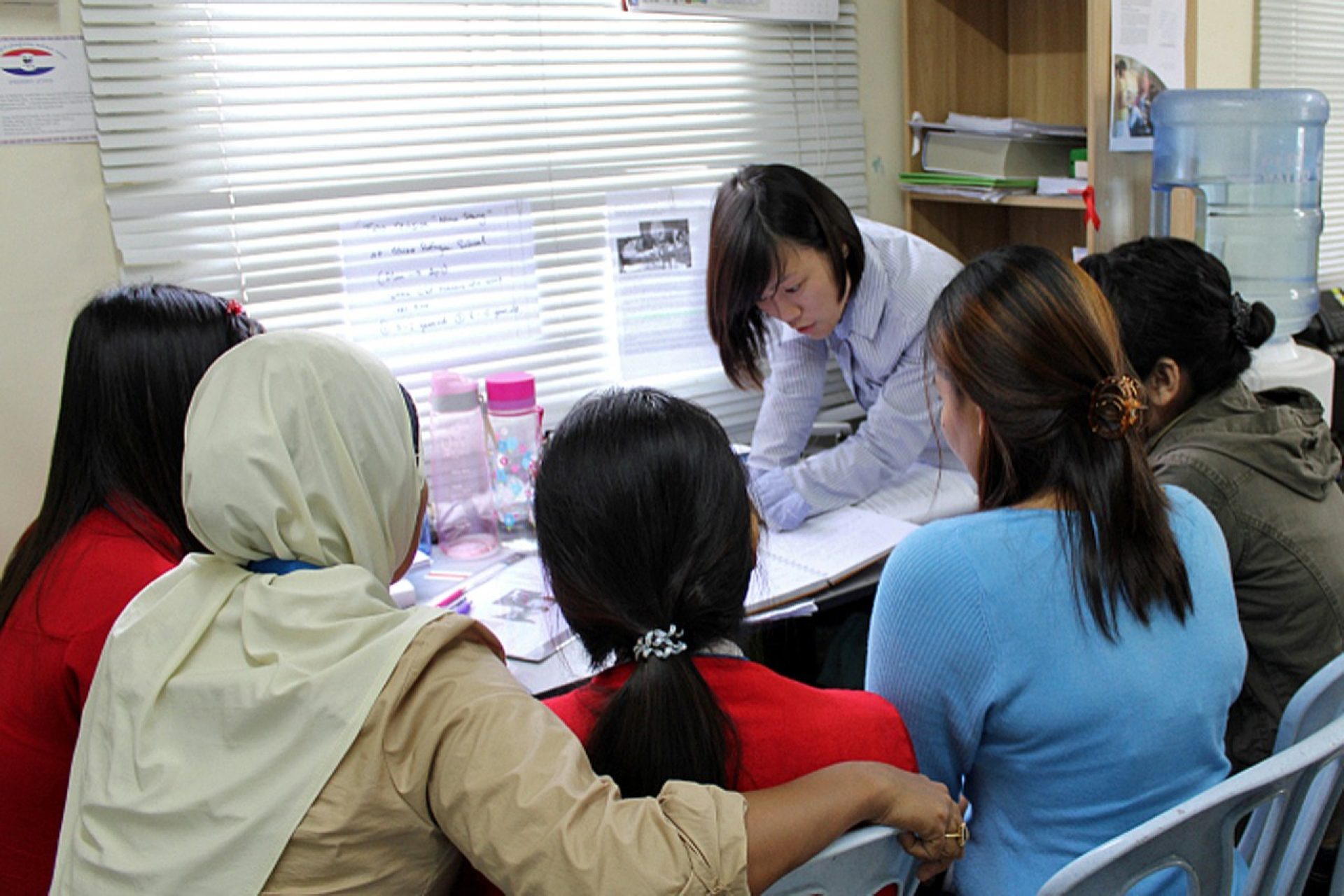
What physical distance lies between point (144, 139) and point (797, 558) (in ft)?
4.35

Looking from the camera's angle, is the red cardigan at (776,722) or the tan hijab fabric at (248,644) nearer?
the tan hijab fabric at (248,644)

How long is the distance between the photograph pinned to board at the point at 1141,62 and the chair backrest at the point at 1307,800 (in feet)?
5.45

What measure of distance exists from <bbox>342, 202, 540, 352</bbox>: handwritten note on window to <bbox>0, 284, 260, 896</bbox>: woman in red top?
69cm

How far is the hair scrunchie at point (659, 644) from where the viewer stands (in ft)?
3.29

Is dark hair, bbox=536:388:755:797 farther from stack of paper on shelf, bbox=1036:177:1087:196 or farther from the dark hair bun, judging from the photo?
stack of paper on shelf, bbox=1036:177:1087:196

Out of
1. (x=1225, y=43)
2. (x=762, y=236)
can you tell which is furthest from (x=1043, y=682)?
(x=1225, y=43)

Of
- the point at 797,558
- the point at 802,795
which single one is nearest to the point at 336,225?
the point at 797,558

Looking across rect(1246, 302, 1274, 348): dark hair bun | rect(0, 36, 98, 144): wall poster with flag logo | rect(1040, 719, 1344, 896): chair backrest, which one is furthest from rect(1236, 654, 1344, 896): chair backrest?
rect(0, 36, 98, 144): wall poster with flag logo

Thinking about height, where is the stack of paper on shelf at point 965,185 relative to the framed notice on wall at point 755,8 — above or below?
below

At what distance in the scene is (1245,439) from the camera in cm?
152

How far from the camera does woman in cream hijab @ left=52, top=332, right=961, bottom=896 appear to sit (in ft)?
2.87

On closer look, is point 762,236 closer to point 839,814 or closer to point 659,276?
point 659,276

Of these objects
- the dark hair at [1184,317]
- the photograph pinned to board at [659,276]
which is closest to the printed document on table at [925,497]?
the dark hair at [1184,317]

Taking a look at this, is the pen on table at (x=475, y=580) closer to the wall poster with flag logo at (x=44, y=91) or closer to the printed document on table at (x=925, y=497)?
the printed document on table at (x=925, y=497)
